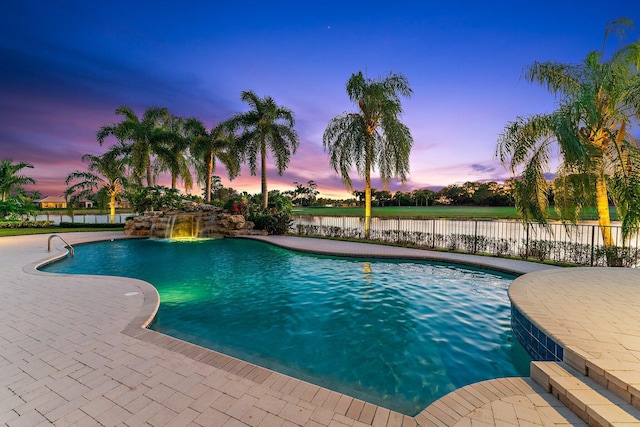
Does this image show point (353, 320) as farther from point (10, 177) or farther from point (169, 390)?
point (10, 177)

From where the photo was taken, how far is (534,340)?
363 centimetres

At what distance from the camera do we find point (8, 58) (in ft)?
40.5

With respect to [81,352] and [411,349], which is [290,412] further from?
[81,352]

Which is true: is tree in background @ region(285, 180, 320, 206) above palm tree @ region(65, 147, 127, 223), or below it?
above

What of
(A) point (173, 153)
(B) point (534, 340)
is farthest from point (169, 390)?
(A) point (173, 153)

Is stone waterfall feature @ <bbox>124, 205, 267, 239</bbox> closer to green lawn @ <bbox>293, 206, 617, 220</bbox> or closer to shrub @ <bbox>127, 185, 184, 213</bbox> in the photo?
shrub @ <bbox>127, 185, 184, 213</bbox>

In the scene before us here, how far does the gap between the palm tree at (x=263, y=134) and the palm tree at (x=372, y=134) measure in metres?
5.11

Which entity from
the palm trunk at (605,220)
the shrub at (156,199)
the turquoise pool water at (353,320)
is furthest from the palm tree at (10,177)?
the palm trunk at (605,220)

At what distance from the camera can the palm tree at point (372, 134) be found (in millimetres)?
13039

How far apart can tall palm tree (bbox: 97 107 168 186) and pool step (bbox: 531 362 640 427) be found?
24471mm

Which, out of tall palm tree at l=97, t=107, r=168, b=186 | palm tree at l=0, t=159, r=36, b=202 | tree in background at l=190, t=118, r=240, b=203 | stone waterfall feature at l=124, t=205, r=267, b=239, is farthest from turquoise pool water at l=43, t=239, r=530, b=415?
palm tree at l=0, t=159, r=36, b=202

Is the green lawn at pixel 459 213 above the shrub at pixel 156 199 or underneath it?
underneath

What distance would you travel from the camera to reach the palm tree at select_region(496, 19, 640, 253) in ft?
21.9

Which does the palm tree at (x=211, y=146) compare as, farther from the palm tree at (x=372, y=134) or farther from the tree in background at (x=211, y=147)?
the palm tree at (x=372, y=134)
